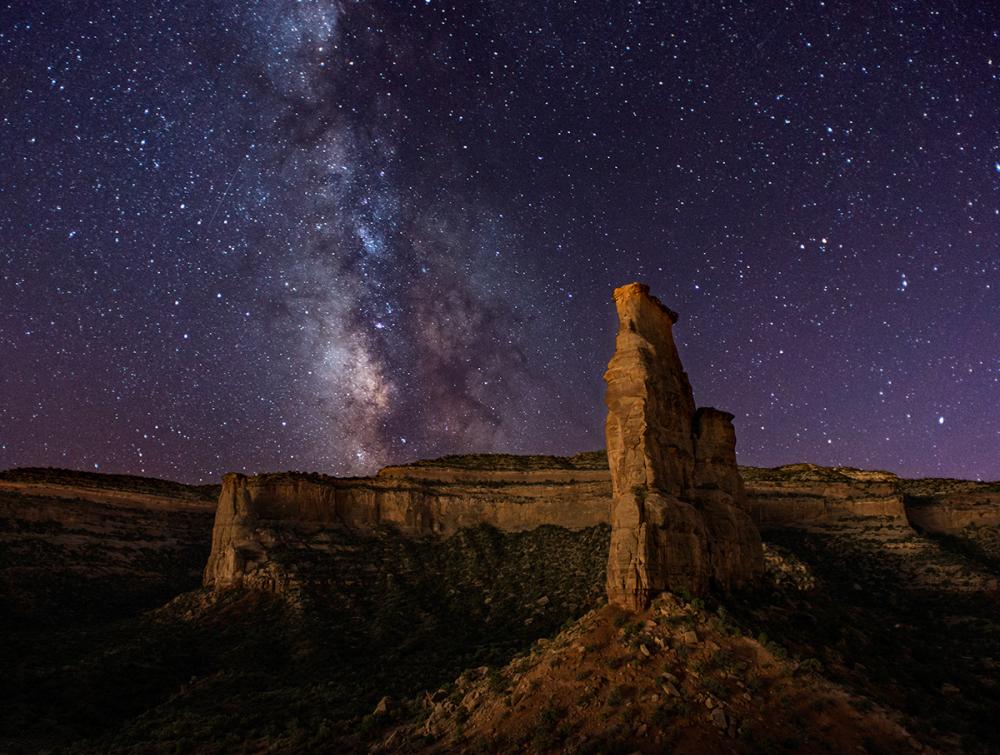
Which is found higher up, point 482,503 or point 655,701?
point 482,503

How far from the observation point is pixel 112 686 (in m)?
30.6

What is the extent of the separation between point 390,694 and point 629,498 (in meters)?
12.1

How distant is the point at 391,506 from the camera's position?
2080 inches

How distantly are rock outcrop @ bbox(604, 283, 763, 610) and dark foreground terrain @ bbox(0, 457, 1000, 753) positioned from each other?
1.43m

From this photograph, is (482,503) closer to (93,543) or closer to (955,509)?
(93,543)

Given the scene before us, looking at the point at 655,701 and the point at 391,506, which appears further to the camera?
the point at 391,506

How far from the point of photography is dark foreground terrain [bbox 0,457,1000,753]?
1750 centimetres

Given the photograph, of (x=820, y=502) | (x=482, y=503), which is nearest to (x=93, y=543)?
(x=482, y=503)

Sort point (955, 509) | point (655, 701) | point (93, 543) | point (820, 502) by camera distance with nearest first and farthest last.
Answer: point (655, 701), point (93, 543), point (820, 502), point (955, 509)

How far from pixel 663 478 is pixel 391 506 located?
33109mm

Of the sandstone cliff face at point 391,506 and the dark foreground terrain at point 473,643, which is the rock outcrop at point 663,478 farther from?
the sandstone cliff face at point 391,506

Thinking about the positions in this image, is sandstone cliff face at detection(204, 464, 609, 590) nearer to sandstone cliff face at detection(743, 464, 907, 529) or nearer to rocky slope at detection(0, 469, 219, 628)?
rocky slope at detection(0, 469, 219, 628)

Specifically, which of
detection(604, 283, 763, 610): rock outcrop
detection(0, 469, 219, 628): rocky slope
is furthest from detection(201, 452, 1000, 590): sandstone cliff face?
detection(604, 283, 763, 610): rock outcrop

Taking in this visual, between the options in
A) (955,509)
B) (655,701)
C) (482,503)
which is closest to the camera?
(655,701)
